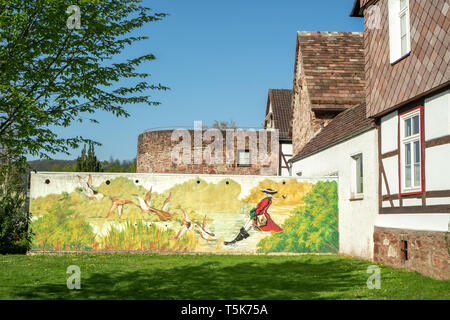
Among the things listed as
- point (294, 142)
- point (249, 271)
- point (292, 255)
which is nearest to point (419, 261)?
point (249, 271)

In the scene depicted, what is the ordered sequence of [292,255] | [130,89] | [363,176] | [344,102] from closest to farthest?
[130,89]
[363,176]
[292,255]
[344,102]

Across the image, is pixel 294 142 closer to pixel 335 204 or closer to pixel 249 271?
pixel 335 204

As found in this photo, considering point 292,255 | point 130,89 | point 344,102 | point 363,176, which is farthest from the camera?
point 344,102

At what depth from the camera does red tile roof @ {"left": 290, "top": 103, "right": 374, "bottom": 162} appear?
1511 cm

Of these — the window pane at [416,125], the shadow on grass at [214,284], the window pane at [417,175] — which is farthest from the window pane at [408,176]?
the shadow on grass at [214,284]

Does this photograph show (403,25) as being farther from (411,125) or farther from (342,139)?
(342,139)

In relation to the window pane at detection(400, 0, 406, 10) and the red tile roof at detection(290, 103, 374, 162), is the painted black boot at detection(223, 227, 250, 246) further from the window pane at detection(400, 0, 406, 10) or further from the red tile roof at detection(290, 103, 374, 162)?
the window pane at detection(400, 0, 406, 10)

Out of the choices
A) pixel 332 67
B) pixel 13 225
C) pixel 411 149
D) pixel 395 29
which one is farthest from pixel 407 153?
pixel 332 67

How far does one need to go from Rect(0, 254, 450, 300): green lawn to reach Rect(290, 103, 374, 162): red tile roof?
375 cm

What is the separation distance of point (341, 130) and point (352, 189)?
99.9 inches

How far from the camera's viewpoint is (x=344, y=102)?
21578 mm

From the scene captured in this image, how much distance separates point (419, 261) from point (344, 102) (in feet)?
38.8

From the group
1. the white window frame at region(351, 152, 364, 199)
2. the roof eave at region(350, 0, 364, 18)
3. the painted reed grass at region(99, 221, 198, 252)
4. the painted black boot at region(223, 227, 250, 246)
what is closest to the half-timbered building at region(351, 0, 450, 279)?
the roof eave at region(350, 0, 364, 18)

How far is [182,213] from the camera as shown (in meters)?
16.4
